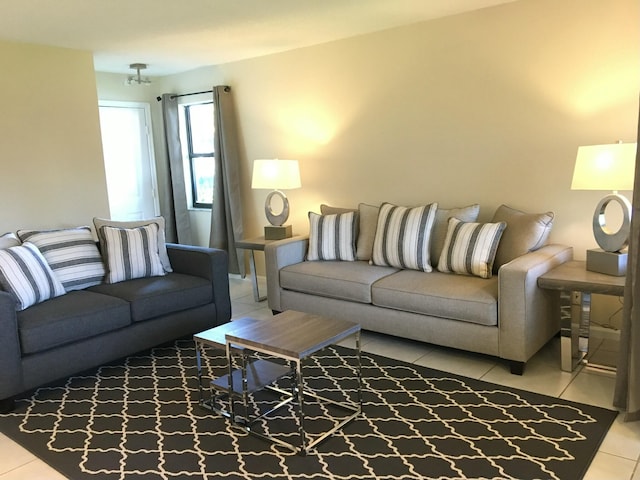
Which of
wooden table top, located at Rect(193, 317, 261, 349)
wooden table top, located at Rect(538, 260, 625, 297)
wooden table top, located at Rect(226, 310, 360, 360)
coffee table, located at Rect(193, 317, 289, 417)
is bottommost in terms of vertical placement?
coffee table, located at Rect(193, 317, 289, 417)

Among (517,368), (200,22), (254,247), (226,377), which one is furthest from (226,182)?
(517,368)

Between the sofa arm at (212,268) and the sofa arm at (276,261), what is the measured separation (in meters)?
0.37

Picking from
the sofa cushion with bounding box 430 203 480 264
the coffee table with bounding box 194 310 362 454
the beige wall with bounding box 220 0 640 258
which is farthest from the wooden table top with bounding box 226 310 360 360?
the beige wall with bounding box 220 0 640 258

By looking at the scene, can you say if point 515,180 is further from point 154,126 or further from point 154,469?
point 154,126

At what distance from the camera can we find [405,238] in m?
3.80

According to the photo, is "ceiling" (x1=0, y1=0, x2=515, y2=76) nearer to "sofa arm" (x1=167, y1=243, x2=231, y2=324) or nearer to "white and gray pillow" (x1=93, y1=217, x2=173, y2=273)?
"white and gray pillow" (x1=93, y1=217, x2=173, y2=273)

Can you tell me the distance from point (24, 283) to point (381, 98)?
2.92 metres

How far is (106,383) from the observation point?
10.5 feet

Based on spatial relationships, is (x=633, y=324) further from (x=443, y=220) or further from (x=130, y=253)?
(x=130, y=253)

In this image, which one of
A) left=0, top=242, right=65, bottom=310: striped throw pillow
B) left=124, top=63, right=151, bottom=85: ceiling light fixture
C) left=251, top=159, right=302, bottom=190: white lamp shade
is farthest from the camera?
left=124, top=63, right=151, bottom=85: ceiling light fixture

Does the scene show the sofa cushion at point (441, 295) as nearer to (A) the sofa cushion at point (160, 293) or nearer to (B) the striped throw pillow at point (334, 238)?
(B) the striped throw pillow at point (334, 238)

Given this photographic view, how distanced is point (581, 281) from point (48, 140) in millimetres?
4191

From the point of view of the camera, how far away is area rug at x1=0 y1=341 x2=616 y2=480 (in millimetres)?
2229

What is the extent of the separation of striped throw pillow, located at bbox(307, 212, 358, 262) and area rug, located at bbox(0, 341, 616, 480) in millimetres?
1177
